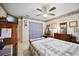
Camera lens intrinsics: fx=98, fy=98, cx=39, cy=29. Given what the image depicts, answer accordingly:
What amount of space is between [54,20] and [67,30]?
30 cm

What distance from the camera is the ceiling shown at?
5.66ft

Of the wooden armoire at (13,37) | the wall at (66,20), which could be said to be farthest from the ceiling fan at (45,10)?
the wooden armoire at (13,37)

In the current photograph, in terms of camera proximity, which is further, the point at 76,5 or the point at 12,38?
the point at 12,38

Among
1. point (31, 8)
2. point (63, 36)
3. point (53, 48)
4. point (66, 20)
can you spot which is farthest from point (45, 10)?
point (53, 48)

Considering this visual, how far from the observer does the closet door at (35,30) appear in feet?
6.14

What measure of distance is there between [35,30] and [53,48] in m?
0.48

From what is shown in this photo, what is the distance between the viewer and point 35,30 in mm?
1904

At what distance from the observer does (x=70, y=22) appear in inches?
68.6

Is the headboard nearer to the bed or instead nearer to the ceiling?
the bed

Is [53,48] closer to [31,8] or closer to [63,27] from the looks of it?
[63,27]

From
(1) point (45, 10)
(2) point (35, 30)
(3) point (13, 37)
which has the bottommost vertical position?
(3) point (13, 37)

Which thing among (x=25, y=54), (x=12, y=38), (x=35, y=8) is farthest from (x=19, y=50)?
(x=35, y=8)

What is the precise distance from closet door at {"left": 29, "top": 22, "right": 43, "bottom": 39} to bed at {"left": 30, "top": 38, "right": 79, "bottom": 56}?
4.1 inches

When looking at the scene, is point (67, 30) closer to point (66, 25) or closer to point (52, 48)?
point (66, 25)
